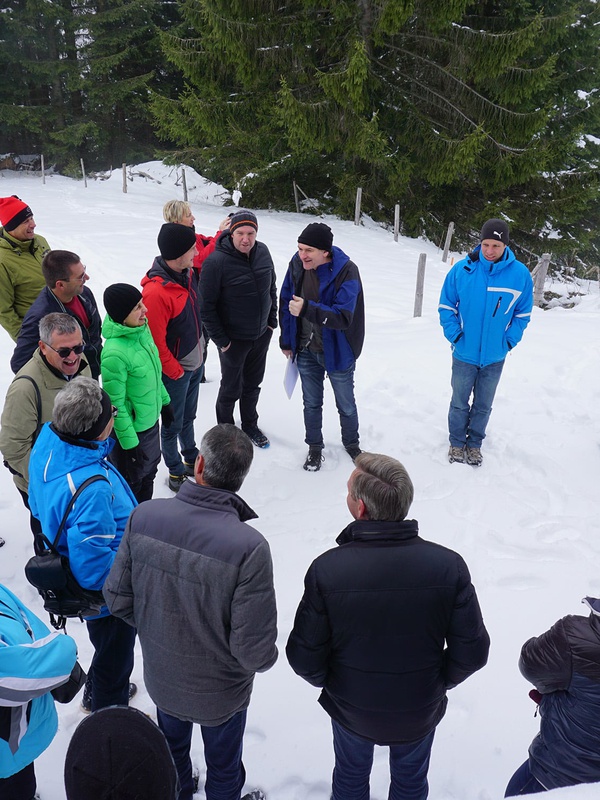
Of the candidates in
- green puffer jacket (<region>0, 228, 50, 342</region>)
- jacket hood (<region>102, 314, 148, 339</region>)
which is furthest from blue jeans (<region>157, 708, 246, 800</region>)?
green puffer jacket (<region>0, 228, 50, 342</region>)

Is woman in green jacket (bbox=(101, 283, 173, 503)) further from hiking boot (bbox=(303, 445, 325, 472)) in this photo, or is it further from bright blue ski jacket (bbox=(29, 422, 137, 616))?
hiking boot (bbox=(303, 445, 325, 472))

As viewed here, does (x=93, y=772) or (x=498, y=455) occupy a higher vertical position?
(x=93, y=772)

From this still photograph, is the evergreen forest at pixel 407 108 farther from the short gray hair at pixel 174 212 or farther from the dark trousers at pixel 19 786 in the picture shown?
the dark trousers at pixel 19 786

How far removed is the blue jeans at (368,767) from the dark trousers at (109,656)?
3.26 ft

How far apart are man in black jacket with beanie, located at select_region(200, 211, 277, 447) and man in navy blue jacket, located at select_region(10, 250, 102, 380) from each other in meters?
0.94

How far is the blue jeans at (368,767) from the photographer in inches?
84.2

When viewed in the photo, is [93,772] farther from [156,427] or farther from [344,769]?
[156,427]

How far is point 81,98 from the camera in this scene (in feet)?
90.0

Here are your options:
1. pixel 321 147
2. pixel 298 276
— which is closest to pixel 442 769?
pixel 298 276

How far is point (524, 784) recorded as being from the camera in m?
2.24

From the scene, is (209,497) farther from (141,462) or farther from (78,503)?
(141,462)

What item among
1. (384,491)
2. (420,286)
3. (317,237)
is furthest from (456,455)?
(420,286)

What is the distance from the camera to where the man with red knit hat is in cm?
418

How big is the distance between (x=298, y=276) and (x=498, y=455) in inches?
90.9
